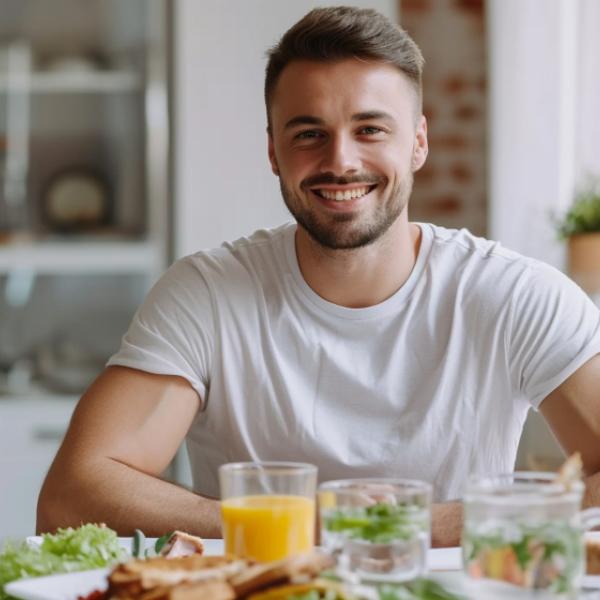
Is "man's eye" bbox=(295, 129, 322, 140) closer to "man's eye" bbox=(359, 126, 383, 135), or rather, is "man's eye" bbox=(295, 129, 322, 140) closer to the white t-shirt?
"man's eye" bbox=(359, 126, 383, 135)

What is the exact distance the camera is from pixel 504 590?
92 centimetres

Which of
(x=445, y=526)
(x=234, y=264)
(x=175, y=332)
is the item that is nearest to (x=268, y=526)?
(x=445, y=526)

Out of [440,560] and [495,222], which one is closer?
[440,560]

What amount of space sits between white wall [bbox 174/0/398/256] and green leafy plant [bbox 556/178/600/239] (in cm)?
79

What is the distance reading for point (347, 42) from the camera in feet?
6.01

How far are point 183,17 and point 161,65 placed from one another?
148 mm

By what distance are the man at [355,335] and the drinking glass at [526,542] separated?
856mm

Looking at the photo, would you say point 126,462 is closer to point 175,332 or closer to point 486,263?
point 175,332

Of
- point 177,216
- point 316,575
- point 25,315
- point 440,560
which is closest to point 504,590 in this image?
point 316,575

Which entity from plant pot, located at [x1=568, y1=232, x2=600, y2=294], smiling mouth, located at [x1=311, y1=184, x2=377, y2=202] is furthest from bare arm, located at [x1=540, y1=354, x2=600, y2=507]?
plant pot, located at [x1=568, y1=232, x2=600, y2=294]

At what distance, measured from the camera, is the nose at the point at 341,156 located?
1817 millimetres

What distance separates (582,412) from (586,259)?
153 cm

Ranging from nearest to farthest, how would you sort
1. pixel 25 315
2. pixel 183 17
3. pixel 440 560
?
pixel 440 560 < pixel 183 17 < pixel 25 315

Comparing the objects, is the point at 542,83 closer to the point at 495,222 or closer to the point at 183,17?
the point at 495,222
